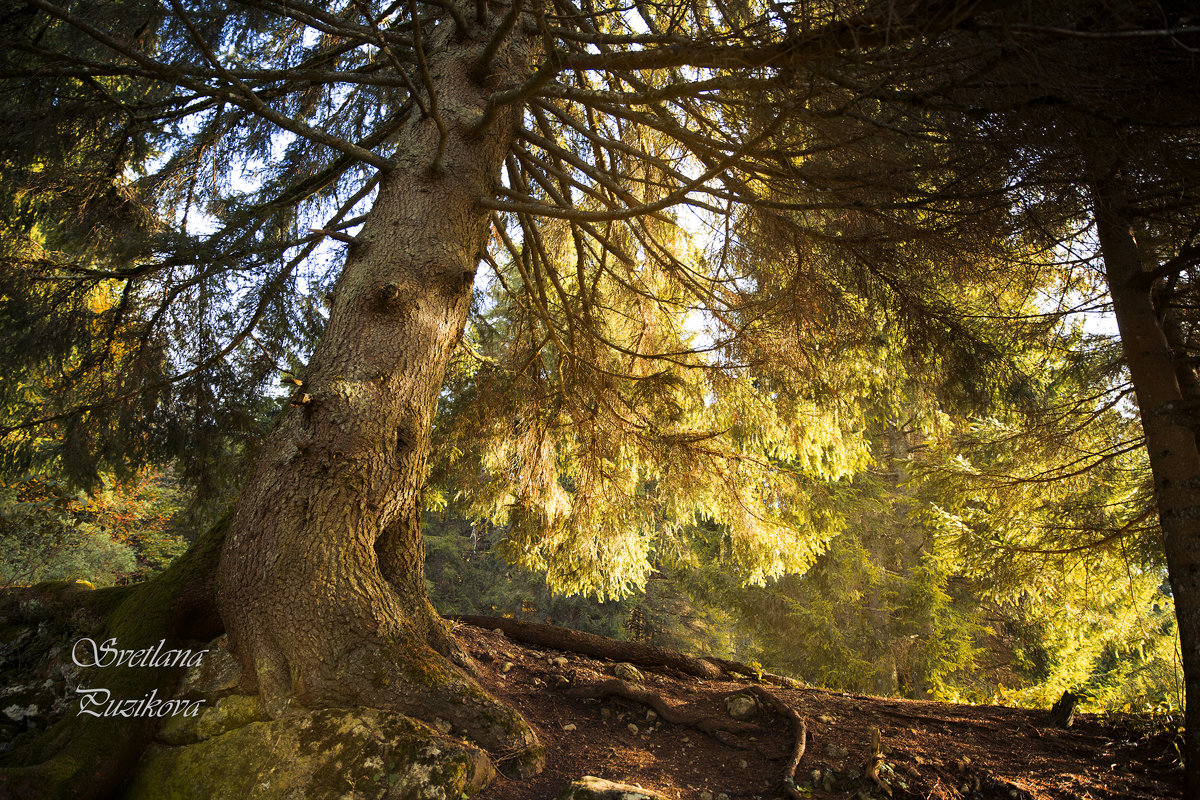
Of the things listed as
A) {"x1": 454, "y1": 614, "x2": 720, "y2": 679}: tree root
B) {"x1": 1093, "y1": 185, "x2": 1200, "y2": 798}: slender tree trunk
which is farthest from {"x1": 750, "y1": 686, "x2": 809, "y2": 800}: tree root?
{"x1": 1093, "y1": 185, "x2": 1200, "y2": 798}: slender tree trunk

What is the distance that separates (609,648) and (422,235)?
354 centimetres

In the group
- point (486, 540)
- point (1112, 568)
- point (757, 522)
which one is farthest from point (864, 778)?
point (486, 540)

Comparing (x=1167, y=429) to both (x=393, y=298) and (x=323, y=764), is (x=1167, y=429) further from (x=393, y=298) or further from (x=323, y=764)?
(x=323, y=764)

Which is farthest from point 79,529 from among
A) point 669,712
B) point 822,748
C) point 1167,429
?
point 1167,429

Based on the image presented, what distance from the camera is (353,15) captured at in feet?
16.0

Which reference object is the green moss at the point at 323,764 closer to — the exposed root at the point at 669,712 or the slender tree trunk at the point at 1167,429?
the exposed root at the point at 669,712

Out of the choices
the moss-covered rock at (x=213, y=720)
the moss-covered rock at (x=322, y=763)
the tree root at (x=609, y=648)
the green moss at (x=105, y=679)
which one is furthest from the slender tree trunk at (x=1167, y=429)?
the green moss at (x=105, y=679)

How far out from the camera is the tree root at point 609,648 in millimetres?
4559

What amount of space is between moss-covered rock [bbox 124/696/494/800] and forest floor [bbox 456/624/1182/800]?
0.24m

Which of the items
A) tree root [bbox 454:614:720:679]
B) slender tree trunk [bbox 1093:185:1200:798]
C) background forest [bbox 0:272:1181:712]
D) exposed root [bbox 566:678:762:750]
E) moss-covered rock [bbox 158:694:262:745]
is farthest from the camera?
background forest [bbox 0:272:1181:712]

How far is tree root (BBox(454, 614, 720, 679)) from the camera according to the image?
4.56m

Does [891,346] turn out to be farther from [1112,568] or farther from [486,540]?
[486,540]

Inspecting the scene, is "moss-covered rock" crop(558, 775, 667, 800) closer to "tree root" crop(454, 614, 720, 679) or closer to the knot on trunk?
"tree root" crop(454, 614, 720, 679)

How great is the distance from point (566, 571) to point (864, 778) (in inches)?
135
